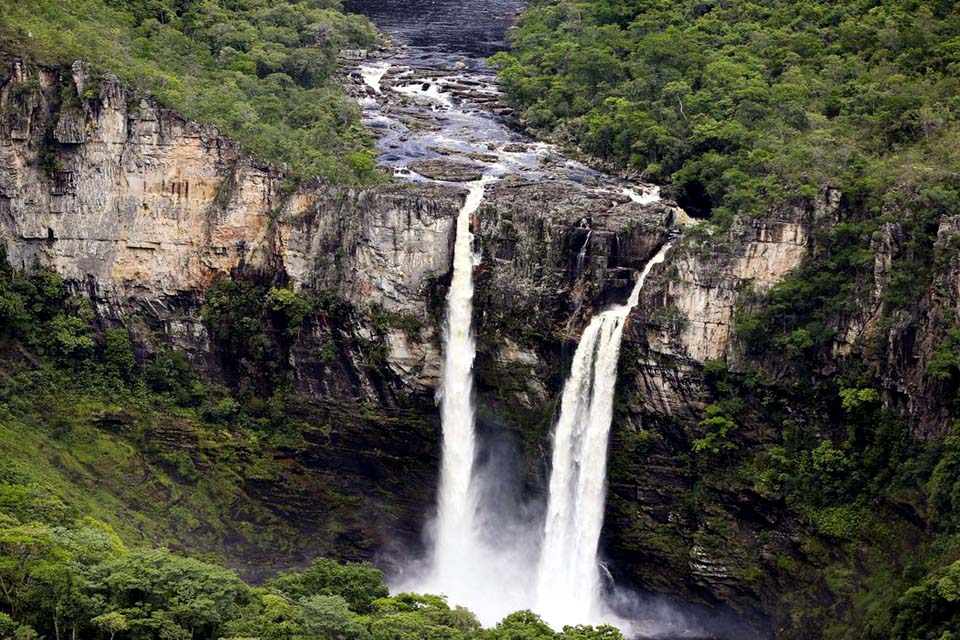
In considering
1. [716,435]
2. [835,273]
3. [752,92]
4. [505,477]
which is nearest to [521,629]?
[716,435]

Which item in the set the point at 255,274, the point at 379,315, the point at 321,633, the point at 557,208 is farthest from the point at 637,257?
the point at 321,633

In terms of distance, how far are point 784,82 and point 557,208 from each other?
41.5 feet

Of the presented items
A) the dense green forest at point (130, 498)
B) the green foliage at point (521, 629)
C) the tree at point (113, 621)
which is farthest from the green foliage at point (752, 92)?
the tree at point (113, 621)

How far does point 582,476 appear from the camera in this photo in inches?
2259

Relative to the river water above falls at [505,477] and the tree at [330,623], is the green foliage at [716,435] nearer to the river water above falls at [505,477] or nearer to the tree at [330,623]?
the river water above falls at [505,477]

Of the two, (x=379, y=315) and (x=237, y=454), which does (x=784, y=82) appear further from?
(x=237, y=454)

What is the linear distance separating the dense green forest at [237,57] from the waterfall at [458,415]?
5.19m

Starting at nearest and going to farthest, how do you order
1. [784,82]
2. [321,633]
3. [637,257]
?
1. [321,633]
2. [637,257]
3. [784,82]

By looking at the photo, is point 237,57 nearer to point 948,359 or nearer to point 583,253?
point 583,253

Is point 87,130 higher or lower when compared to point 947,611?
Result: higher

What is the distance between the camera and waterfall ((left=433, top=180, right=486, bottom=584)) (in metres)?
58.3

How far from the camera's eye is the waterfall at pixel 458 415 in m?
58.3

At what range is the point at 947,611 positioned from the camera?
45.2 metres

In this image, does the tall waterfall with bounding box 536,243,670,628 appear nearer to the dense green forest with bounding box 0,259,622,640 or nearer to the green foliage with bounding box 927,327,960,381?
the dense green forest with bounding box 0,259,622,640
